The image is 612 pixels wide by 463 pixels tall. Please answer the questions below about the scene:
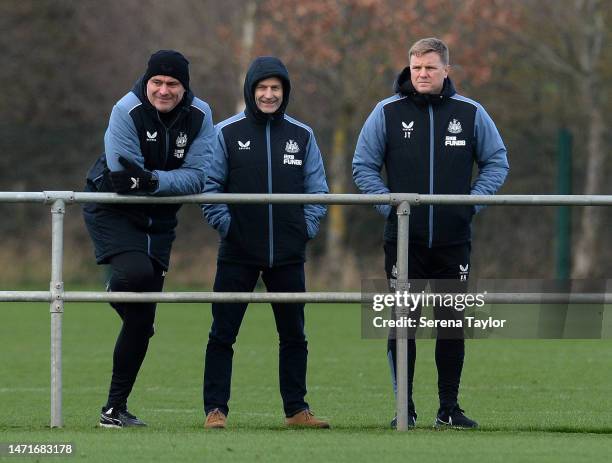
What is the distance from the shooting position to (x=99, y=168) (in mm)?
7129

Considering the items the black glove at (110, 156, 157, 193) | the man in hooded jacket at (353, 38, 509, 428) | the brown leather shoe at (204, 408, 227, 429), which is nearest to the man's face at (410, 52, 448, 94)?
the man in hooded jacket at (353, 38, 509, 428)

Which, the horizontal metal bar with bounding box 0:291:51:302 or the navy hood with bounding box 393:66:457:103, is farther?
the navy hood with bounding box 393:66:457:103

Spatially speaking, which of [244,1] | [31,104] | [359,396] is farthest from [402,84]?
[31,104]

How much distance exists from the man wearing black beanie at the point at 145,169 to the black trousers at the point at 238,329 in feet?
1.09

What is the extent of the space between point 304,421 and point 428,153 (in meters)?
1.45

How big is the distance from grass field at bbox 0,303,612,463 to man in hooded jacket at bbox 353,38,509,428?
16.2 inches

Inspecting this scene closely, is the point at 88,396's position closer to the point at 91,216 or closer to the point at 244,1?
the point at 91,216

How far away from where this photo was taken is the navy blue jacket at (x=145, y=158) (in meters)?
6.91

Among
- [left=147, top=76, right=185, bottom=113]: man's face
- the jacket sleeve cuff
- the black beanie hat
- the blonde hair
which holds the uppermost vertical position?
the blonde hair

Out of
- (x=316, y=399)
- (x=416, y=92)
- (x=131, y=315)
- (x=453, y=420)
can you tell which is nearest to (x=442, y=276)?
(x=453, y=420)

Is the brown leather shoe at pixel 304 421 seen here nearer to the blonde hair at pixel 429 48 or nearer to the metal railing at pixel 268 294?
the metal railing at pixel 268 294

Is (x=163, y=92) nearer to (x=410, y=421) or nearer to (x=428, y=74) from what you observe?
(x=428, y=74)

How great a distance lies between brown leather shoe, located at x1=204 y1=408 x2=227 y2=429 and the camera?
6973 millimetres

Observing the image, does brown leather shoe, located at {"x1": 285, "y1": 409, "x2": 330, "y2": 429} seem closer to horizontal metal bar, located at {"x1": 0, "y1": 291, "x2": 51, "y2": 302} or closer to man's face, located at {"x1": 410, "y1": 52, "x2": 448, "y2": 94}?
horizontal metal bar, located at {"x1": 0, "y1": 291, "x2": 51, "y2": 302}
